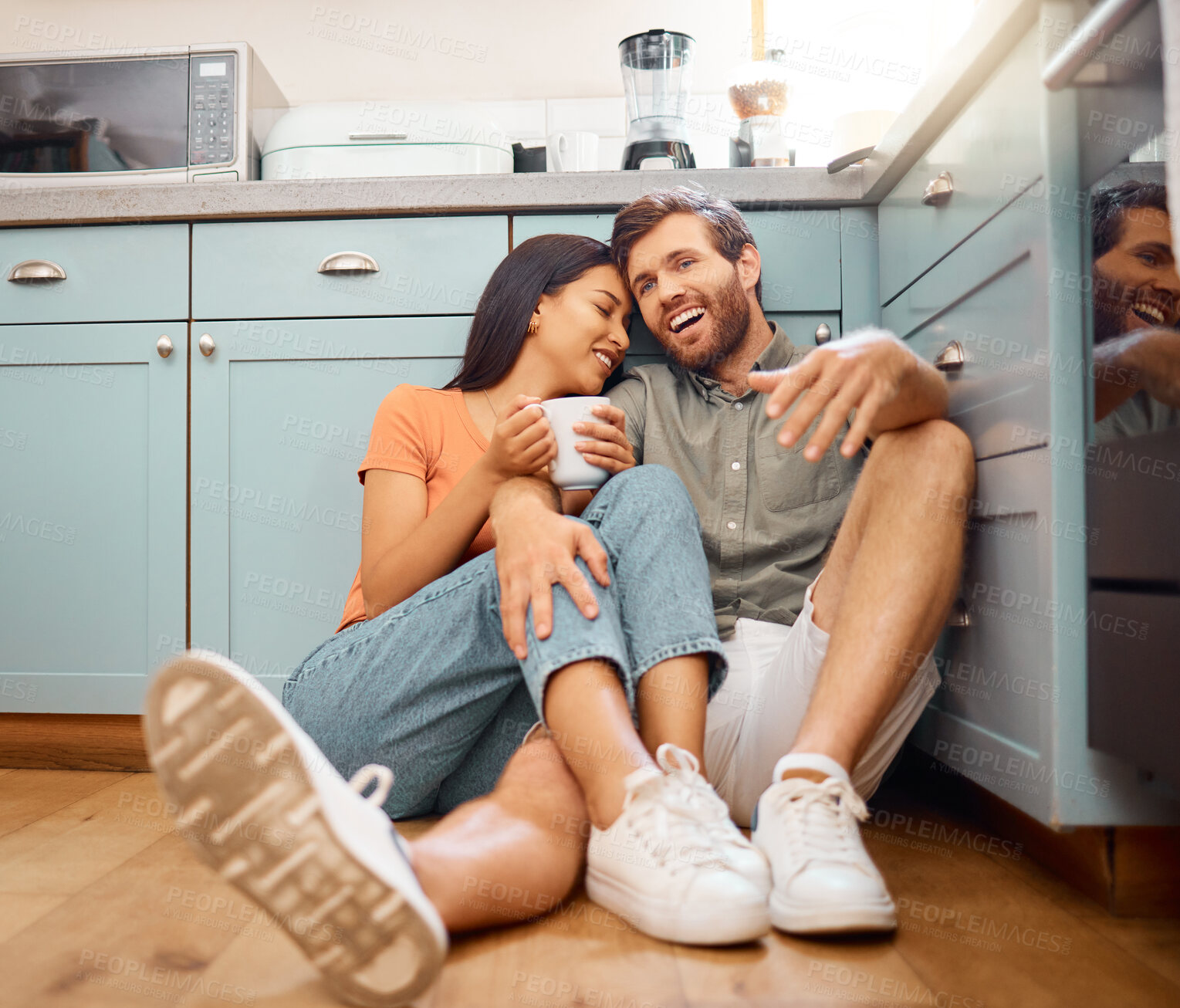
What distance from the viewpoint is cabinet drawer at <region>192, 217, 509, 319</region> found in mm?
1458

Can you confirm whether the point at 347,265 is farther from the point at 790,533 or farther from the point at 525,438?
the point at 790,533

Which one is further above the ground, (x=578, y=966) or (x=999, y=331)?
(x=999, y=331)

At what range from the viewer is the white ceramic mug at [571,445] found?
0.91 meters

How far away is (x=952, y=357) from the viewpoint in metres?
1.05

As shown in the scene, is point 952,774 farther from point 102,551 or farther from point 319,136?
point 319,136

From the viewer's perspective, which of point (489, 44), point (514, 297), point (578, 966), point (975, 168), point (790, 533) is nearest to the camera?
point (578, 966)

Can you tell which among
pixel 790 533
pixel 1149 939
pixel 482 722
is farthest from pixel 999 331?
pixel 482 722

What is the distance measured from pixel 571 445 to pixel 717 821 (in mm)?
376

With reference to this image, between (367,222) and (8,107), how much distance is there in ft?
2.43

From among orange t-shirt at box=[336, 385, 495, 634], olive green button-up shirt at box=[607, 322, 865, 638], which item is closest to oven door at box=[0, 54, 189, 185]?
orange t-shirt at box=[336, 385, 495, 634]

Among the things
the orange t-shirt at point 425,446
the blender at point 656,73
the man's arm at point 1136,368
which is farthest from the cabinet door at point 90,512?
the man's arm at point 1136,368

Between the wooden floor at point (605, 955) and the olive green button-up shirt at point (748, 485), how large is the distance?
0.34m

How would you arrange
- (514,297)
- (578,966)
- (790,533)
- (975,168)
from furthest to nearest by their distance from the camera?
(514,297) < (790,533) < (975,168) < (578,966)

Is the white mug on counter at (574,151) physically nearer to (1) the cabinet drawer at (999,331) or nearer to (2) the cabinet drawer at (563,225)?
(2) the cabinet drawer at (563,225)
